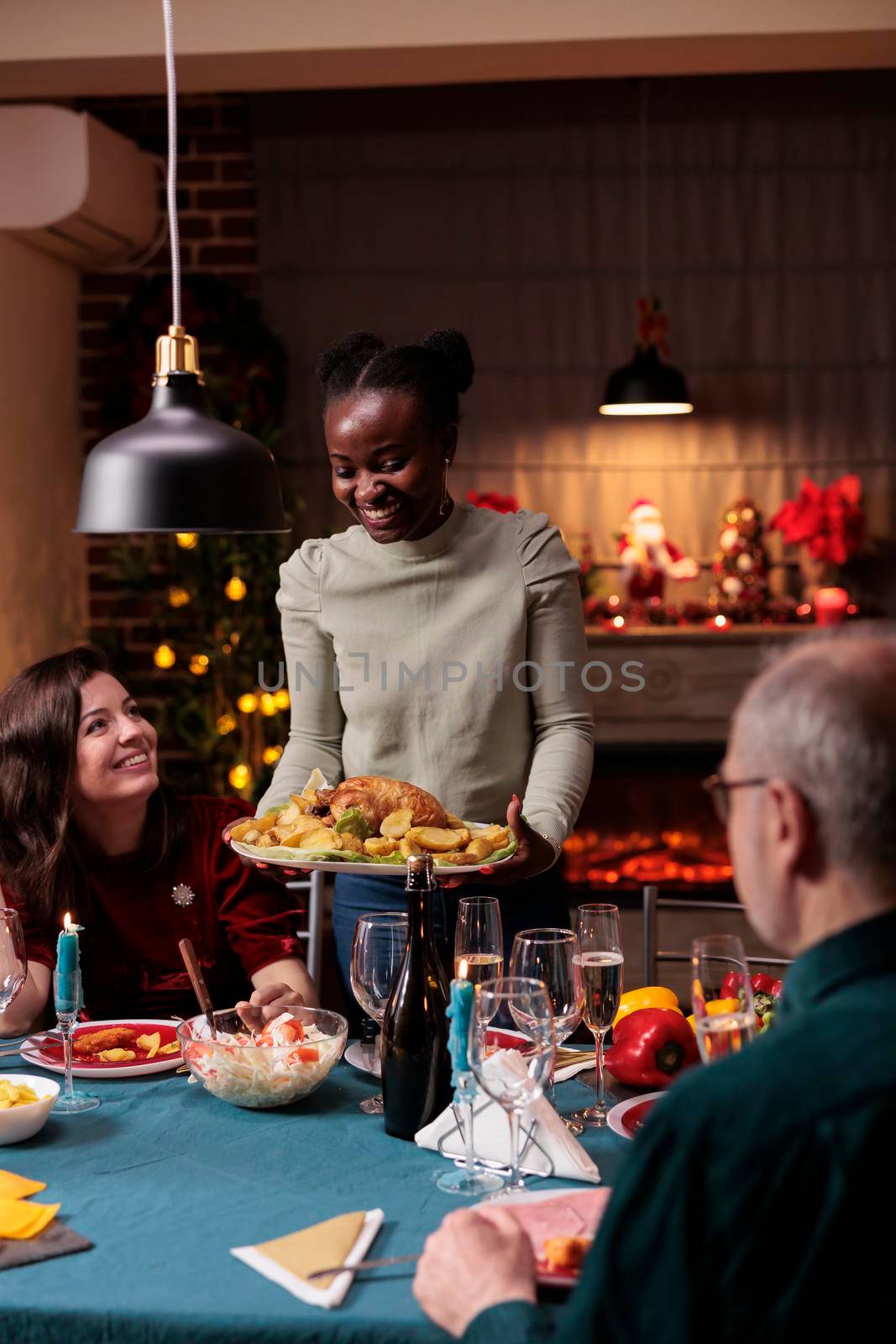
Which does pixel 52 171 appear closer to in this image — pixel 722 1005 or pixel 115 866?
pixel 115 866

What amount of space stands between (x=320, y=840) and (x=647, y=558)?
8.56 ft

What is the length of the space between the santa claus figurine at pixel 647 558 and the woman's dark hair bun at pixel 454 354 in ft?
7.07

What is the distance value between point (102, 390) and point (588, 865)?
213 centimetres

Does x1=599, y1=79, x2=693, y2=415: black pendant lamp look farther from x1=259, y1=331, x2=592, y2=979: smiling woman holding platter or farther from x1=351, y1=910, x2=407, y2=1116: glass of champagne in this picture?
x1=351, y1=910, x2=407, y2=1116: glass of champagne

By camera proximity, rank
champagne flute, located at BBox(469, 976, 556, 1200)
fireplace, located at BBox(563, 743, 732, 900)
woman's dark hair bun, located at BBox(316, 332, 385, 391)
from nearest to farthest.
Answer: champagne flute, located at BBox(469, 976, 556, 1200), woman's dark hair bun, located at BBox(316, 332, 385, 391), fireplace, located at BBox(563, 743, 732, 900)

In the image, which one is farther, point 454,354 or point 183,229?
point 183,229

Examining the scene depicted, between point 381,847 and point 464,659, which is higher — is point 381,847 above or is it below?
below

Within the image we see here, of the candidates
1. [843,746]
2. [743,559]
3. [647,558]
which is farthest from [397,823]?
[743,559]

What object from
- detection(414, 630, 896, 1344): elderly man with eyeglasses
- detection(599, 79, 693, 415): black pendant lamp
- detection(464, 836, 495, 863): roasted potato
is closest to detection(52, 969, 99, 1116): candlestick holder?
detection(464, 836, 495, 863): roasted potato

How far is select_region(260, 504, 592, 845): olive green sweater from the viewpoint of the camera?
7.23 ft

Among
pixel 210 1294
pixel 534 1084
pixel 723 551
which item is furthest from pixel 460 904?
pixel 723 551

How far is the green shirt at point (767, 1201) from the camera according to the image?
0.87m

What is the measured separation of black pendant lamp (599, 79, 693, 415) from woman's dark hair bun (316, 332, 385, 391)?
2.04 metres

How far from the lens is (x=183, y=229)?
448 cm
